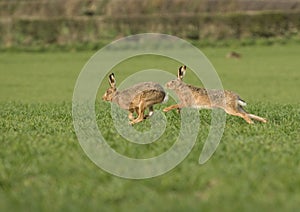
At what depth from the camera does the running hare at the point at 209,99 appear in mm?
13469

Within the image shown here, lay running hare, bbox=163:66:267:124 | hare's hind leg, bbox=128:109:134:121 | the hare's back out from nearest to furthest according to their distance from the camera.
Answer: the hare's back < running hare, bbox=163:66:267:124 < hare's hind leg, bbox=128:109:134:121

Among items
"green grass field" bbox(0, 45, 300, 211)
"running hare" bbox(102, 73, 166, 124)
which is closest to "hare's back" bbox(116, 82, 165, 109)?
"running hare" bbox(102, 73, 166, 124)

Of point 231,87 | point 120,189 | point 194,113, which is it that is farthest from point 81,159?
point 231,87

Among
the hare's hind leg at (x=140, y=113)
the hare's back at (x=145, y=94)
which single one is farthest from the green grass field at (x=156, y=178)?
the hare's back at (x=145, y=94)

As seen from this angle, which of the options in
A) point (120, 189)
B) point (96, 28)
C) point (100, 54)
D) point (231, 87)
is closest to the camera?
point (120, 189)

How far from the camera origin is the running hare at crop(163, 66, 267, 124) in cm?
1347

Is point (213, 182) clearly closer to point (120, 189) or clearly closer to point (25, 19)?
point (120, 189)

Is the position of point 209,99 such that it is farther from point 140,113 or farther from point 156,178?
point 156,178

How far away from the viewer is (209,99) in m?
13.6

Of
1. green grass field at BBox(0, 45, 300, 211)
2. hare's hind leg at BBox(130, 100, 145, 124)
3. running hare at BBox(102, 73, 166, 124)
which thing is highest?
running hare at BBox(102, 73, 166, 124)

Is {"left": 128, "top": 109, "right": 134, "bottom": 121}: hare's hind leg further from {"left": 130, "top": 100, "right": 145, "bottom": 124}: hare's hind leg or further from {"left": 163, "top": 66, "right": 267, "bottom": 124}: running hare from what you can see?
{"left": 163, "top": 66, "right": 267, "bottom": 124}: running hare

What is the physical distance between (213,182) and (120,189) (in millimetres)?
960

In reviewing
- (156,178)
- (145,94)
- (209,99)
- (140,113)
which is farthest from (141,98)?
(156,178)

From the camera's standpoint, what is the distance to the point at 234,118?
14555 mm
